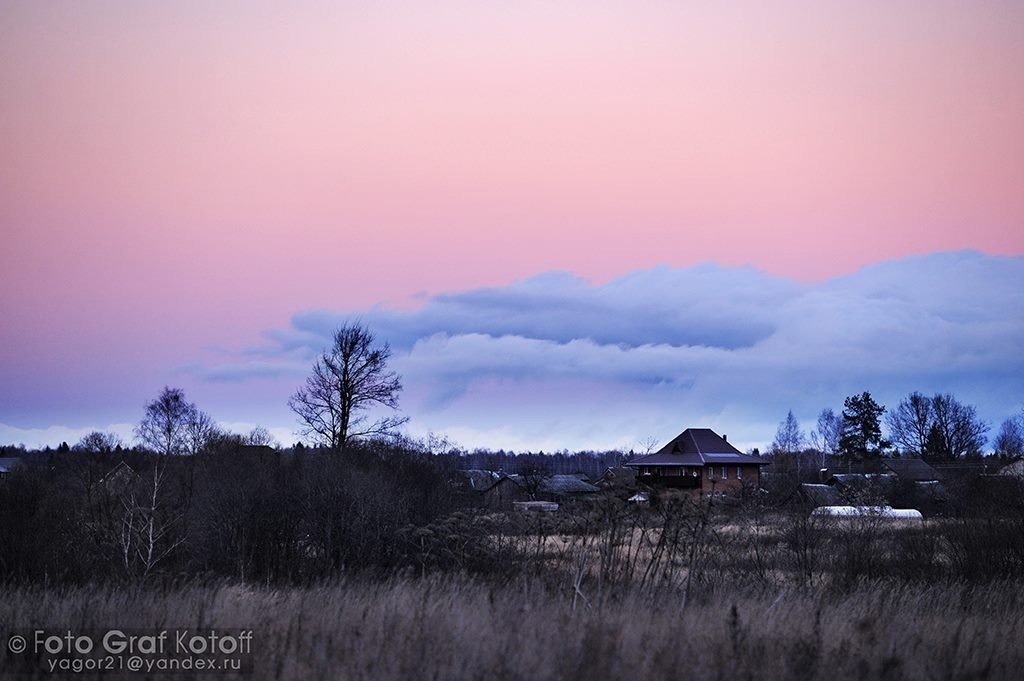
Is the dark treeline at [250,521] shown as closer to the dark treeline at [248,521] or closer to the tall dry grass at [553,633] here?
the dark treeline at [248,521]

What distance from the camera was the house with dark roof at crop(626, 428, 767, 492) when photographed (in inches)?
3573

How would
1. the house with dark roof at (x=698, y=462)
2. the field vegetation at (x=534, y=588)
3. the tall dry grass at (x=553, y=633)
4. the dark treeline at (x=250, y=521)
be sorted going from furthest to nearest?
the house with dark roof at (x=698, y=462), the dark treeline at (x=250, y=521), the field vegetation at (x=534, y=588), the tall dry grass at (x=553, y=633)

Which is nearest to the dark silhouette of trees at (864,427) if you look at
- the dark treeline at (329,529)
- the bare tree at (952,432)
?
the bare tree at (952,432)

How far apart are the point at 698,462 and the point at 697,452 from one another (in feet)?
4.73

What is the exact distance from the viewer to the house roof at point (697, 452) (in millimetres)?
92500

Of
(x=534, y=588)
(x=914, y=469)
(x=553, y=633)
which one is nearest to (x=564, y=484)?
(x=914, y=469)

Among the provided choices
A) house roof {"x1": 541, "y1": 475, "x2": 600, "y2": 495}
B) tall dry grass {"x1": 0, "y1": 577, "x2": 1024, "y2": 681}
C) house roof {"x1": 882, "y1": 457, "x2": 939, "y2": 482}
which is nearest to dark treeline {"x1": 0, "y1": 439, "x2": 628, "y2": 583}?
tall dry grass {"x1": 0, "y1": 577, "x2": 1024, "y2": 681}

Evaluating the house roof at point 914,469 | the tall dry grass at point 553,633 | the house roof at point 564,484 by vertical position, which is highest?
the house roof at point 914,469

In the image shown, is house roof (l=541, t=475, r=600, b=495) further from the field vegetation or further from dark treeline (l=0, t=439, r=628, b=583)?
the field vegetation

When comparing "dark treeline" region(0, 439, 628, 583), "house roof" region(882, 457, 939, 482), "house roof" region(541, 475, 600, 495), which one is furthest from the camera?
"house roof" region(882, 457, 939, 482)

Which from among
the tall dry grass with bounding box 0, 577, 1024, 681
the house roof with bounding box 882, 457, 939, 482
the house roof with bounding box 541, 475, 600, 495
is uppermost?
the house roof with bounding box 882, 457, 939, 482

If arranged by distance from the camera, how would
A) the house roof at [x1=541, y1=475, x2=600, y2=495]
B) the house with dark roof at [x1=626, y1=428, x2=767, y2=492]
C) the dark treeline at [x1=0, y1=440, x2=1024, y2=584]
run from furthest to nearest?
the house with dark roof at [x1=626, y1=428, x2=767, y2=492] < the house roof at [x1=541, y1=475, x2=600, y2=495] < the dark treeline at [x1=0, y1=440, x2=1024, y2=584]

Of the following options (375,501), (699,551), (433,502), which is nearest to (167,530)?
(375,501)

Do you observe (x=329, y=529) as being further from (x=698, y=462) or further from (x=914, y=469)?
(x=914, y=469)
